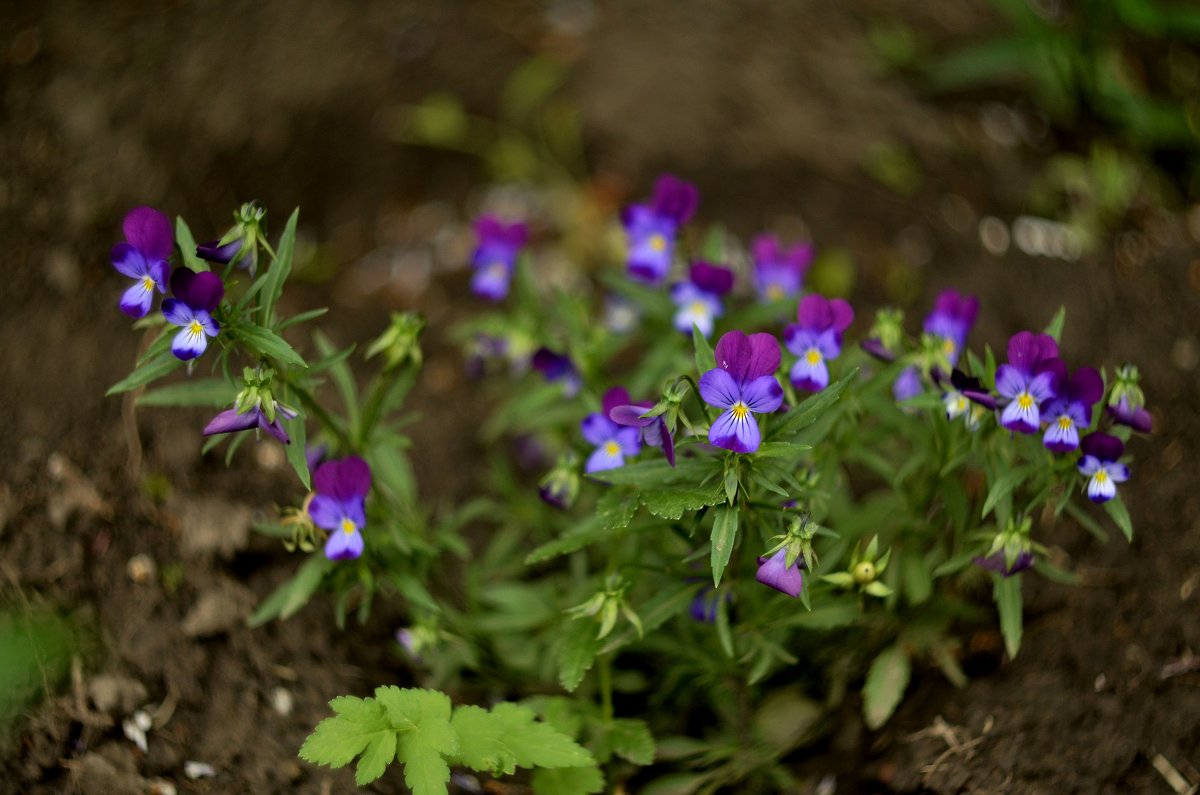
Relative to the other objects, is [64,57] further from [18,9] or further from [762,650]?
[762,650]

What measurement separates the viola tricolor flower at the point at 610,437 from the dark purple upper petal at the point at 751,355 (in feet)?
1.11

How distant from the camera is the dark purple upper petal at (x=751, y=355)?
2.34m

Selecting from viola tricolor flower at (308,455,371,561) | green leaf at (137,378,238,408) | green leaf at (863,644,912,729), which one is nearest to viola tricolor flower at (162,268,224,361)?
green leaf at (137,378,238,408)

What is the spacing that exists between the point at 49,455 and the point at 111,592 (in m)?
0.57

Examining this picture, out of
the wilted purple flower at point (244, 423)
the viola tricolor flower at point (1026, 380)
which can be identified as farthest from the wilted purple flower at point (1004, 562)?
the wilted purple flower at point (244, 423)

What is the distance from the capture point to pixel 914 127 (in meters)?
4.75

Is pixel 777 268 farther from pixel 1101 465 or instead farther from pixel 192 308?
pixel 192 308

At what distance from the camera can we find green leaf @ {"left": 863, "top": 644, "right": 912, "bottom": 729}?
2941mm

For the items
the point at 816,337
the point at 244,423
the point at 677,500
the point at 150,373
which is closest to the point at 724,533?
the point at 677,500

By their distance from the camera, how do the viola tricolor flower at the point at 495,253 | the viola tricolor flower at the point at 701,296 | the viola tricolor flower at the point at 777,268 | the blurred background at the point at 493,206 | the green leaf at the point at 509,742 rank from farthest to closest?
the viola tricolor flower at the point at 495,253, the viola tricolor flower at the point at 777,268, the viola tricolor flower at the point at 701,296, the blurred background at the point at 493,206, the green leaf at the point at 509,742

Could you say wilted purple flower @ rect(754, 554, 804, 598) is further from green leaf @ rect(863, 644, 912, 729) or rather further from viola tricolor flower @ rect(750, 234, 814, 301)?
viola tricolor flower @ rect(750, 234, 814, 301)

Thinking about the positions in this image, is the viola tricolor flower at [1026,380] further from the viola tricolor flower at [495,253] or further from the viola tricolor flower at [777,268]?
the viola tricolor flower at [495,253]

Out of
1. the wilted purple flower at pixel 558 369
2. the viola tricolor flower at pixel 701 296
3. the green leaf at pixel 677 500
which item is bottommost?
the wilted purple flower at pixel 558 369

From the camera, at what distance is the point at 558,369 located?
330 cm
